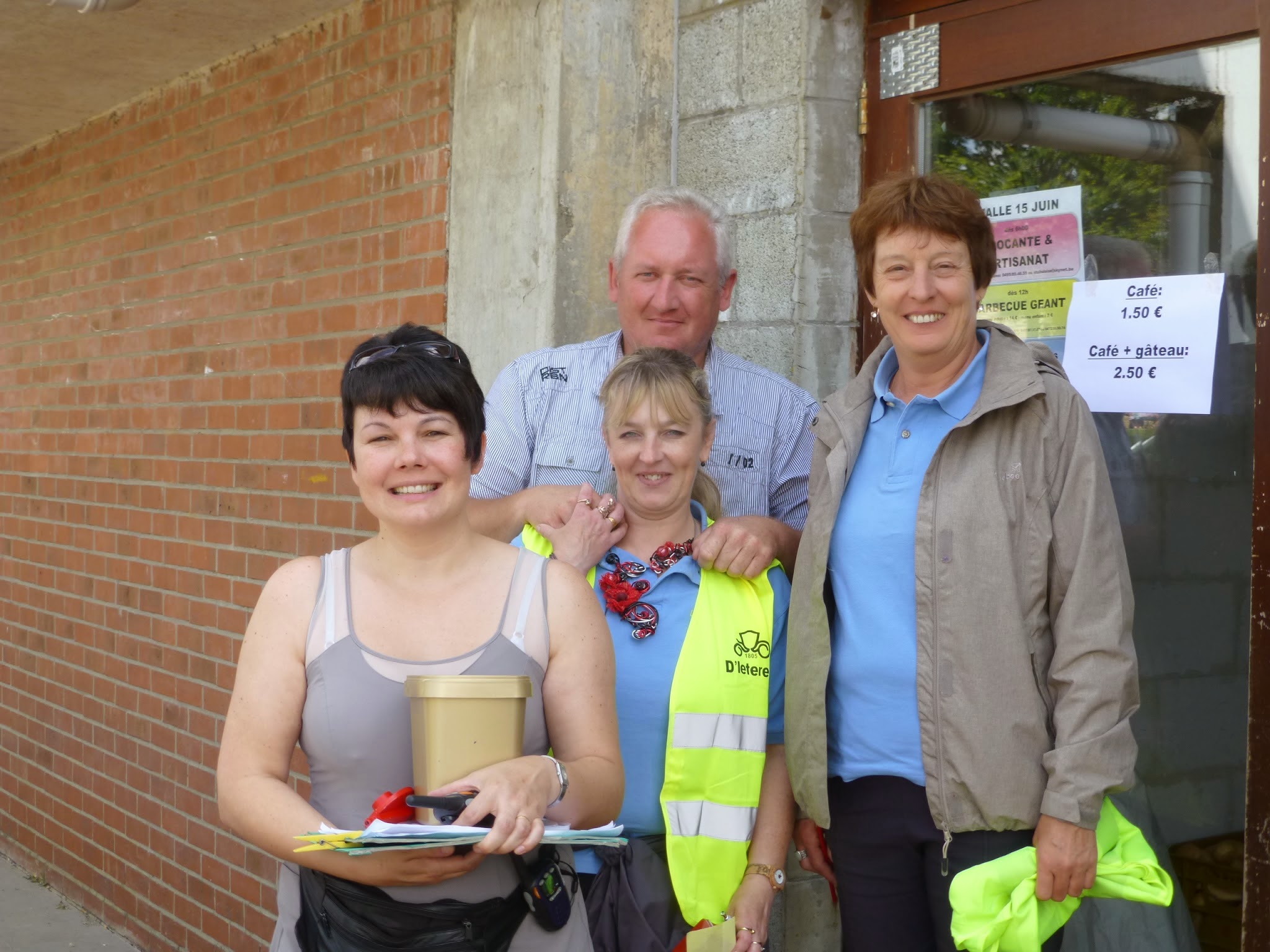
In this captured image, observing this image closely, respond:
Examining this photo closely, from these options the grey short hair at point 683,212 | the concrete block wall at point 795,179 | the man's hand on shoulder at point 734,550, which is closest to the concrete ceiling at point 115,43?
the concrete block wall at point 795,179

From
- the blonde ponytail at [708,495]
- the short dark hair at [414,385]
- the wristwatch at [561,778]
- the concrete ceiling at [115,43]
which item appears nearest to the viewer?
the wristwatch at [561,778]

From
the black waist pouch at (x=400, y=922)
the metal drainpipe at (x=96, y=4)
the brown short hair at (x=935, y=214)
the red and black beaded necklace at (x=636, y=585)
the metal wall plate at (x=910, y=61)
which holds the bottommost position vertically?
the black waist pouch at (x=400, y=922)

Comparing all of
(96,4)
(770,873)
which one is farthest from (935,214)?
(96,4)

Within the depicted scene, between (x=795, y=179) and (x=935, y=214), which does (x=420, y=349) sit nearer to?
(x=935, y=214)

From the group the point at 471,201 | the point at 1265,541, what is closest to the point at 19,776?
the point at 471,201

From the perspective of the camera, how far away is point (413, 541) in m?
2.23

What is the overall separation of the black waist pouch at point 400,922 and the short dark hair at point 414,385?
27.7 inches

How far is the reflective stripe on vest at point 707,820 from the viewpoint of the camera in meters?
2.54

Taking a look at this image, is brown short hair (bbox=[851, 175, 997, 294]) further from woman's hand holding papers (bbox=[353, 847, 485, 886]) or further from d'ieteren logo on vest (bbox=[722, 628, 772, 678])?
woman's hand holding papers (bbox=[353, 847, 485, 886])

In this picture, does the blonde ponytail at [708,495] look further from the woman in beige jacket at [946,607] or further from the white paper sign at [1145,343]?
the white paper sign at [1145,343]

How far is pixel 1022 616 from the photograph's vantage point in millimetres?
2371

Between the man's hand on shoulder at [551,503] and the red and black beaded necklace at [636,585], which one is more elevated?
the man's hand on shoulder at [551,503]

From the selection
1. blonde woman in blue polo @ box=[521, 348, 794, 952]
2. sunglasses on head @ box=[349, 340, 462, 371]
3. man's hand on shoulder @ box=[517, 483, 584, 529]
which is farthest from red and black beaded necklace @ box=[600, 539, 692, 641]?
sunglasses on head @ box=[349, 340, 462, 371]

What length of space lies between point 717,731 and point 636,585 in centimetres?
34
